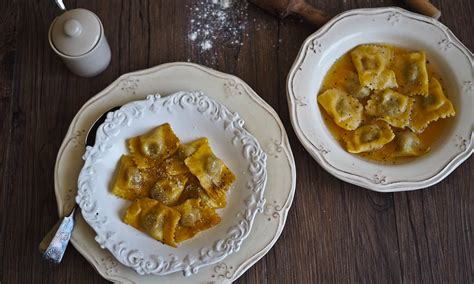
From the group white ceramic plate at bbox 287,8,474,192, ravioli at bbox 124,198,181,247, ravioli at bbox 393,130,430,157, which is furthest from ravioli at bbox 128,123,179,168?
ravioli at bbox 393,130,430,157

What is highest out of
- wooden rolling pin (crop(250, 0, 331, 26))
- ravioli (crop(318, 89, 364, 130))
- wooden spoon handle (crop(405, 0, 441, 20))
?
wooden spoon handle (crop(405, 0, 441, 20))

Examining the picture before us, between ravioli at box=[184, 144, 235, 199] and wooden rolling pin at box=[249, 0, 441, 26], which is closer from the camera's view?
ravioli at box=[184, 144, 235, 199]

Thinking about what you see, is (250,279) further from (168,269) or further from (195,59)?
(195,59)

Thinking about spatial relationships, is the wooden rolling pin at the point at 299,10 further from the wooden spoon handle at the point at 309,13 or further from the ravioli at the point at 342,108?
the ravioli at the point at 342,108

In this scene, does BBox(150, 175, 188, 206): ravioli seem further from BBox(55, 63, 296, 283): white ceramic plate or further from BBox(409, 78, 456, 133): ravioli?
BBox(409, 78, 456, 133): ravioli

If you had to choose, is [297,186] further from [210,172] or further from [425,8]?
[425,8]

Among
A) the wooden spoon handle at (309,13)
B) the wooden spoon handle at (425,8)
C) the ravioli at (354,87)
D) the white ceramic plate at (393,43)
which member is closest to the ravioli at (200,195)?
the white ceramic plate at (393,43)

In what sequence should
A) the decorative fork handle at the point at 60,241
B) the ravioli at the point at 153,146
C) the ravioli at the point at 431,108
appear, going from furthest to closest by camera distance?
the ravioli at the point at 431,108 → the ravioli at the point at 153,146 → the decorative fork handle at the point at 60,241

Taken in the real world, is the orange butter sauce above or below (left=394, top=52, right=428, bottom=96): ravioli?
below
